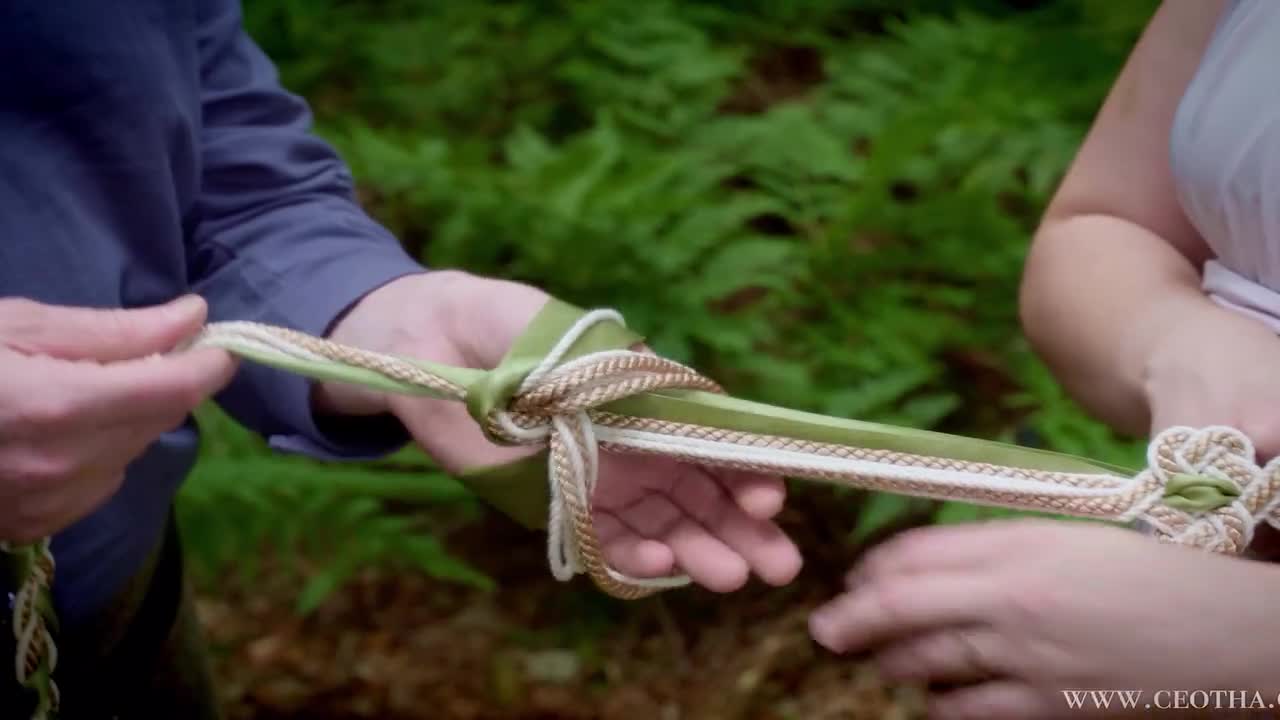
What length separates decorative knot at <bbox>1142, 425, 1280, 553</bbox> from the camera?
→ 0.49m

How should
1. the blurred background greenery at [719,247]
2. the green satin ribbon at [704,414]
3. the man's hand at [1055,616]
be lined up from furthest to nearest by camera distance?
the blurred background greenery at [719,247]
the green satin ribbon at [704,414]
the man's hand at [1055,616]

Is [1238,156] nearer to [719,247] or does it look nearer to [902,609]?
[902,609]

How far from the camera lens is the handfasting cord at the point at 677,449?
499 mm

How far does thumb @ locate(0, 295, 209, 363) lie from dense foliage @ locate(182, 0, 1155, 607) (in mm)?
824

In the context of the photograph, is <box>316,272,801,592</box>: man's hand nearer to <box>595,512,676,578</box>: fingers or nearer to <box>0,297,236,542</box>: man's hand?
<box>595,512,676,578</box>: fingers

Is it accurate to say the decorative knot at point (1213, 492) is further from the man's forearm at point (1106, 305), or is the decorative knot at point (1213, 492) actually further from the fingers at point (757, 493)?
the fingers at point (757, 493)

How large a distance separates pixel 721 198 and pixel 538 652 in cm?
83

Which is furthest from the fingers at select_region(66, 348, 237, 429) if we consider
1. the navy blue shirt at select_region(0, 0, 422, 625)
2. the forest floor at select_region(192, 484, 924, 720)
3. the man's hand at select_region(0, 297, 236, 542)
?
the forest floor at select_region(192, 484, 924, 720)

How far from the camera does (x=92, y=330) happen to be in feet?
1.65

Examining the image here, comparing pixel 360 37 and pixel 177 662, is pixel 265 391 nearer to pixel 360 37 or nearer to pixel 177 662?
pixel 177 662

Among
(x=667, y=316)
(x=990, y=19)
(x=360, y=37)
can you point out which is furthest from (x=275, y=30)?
(x=990, y=19)

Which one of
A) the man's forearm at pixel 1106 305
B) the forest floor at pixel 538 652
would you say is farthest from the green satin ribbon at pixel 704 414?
the forest floor at pixel 538 652

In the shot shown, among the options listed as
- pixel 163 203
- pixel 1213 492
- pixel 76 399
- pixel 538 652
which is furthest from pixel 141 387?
pixel 538 652

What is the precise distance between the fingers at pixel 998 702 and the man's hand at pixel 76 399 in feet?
1.44
